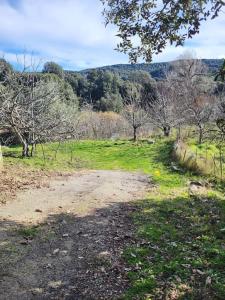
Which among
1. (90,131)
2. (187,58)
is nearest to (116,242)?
(90,131)

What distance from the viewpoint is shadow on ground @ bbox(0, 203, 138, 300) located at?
610 cm

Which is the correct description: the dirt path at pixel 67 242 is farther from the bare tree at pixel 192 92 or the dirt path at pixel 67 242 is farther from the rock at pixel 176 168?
the bare tree at pixel 192 92

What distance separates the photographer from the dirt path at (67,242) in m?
6.19

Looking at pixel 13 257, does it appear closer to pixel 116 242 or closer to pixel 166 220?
pixel 116 242

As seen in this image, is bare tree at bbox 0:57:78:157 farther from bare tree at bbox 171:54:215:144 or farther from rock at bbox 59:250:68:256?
bare tree at bbox 171:54:215:144

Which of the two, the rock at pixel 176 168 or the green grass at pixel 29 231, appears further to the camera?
the rock at pixel 176 168

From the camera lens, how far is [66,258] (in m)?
7.27

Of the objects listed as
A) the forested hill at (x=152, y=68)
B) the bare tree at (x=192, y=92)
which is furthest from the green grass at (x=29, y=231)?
the forested hill at (x=152, y=68)

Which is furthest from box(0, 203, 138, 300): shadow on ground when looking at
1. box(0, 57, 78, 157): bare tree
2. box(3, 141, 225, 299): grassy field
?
box(0, 57, 78, 157): bare tree

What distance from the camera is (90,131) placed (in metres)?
43.2

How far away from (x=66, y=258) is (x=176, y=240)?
250cm

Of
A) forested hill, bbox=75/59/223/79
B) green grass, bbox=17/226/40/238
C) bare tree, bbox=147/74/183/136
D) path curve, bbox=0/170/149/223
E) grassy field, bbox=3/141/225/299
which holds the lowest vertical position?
grassy field, bbox=3/141/225/299

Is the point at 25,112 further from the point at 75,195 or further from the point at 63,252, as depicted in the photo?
the point at 63,252

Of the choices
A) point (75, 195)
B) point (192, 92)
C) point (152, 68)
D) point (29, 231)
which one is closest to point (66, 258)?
point (29, 231)
